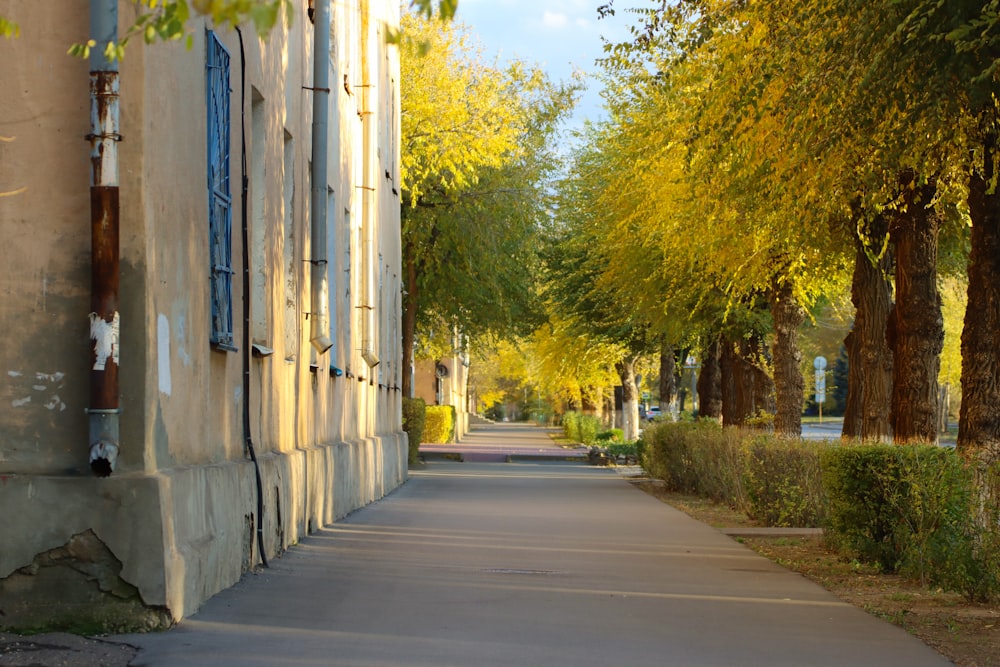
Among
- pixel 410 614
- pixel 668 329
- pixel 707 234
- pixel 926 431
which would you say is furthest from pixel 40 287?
pixel 668 329

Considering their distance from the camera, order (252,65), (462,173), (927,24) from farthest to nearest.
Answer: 1. (462,173)
2. (252,65)
3. (927,24)

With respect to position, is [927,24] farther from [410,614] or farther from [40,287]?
[40,287]

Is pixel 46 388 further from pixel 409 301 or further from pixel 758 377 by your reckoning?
pixel 409 301

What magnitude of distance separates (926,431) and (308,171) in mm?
7841

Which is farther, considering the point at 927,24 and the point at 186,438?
the point at 927,24

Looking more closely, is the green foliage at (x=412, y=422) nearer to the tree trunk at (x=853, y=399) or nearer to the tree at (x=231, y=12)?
the tree trunk at (x=853, y=399)

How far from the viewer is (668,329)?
27188 mm

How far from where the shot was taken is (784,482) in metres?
16.4

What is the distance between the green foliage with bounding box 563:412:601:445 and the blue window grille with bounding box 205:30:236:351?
45.6 metres

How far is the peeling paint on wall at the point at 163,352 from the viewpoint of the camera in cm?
865

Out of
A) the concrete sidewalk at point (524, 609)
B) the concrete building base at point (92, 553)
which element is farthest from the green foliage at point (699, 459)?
the concrete building base at point (92, 553)

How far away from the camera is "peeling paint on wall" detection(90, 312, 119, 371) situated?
8.20 m

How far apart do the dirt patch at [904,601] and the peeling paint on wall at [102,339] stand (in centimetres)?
534

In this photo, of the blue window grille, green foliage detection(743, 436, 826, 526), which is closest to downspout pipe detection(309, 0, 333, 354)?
the blue window grille
